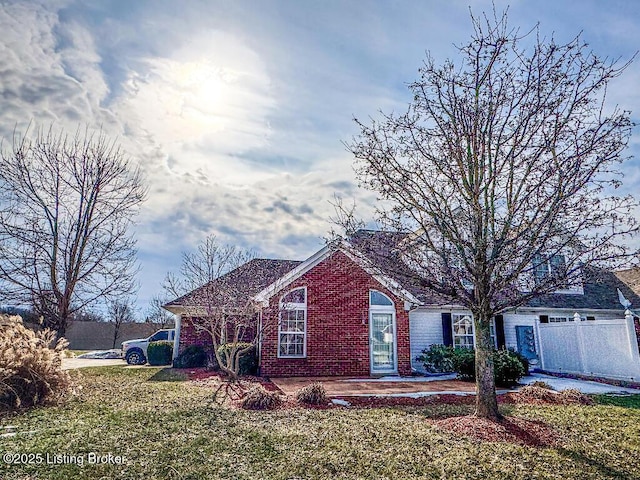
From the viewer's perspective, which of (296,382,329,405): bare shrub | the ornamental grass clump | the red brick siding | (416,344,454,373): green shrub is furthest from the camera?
(416,344,454,373): green shrub

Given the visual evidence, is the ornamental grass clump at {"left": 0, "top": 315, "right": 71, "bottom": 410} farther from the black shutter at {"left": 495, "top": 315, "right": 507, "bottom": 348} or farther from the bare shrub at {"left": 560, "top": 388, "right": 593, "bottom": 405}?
the black shutter at {"left": 495, "top": 315, "right": 507, "bottom": 348}

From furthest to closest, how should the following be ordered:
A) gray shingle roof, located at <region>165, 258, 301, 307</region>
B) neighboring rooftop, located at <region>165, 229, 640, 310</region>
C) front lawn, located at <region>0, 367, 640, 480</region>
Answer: gray shingle roof, located at <region>165, 258, 301, 307</region>
neighboring rooftop, located at <region>165, 229, 640, 310</region>
front lawn, located at <region>0, 367, 640, 480</region>

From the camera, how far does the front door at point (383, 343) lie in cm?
1414

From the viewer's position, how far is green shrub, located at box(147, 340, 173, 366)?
1952 centimetres

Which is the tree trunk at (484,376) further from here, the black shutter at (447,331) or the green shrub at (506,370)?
the black shutter at (447,331)

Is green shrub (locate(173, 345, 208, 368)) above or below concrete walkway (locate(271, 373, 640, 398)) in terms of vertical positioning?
above

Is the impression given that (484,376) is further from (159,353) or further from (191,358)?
(159,353)

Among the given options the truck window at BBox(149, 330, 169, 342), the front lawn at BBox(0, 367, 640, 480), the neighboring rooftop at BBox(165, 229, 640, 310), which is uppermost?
the neighboring rooftop at BBox(165, 229, 640, 310)

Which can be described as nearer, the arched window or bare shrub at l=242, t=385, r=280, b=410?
bare shrub at l=242, t=385, r=280, b=410

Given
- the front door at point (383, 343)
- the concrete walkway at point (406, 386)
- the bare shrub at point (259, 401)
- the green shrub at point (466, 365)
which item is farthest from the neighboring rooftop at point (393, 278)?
the bare shrub at point (259, 401)

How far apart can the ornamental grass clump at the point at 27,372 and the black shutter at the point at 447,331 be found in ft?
41.6

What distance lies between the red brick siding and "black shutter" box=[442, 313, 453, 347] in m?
2.23

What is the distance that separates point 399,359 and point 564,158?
9279 millimetres

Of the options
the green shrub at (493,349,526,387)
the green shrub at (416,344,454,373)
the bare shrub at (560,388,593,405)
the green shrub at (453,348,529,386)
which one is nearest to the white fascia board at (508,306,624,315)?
the green shrub at (416,344,454,373)
